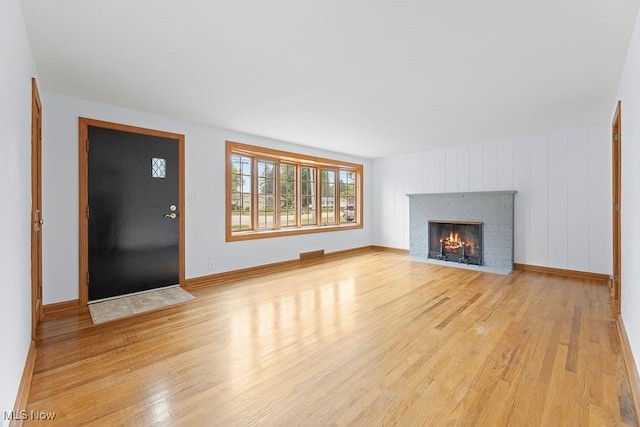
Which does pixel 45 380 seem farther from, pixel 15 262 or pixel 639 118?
pixel 639 118

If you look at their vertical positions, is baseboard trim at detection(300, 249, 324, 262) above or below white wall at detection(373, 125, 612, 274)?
below

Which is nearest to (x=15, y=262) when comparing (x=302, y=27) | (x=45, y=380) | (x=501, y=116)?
(x=45, y=380)

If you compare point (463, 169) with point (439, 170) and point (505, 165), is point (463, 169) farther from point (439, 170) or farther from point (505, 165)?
point (505, 165)

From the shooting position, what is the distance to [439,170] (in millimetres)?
6277

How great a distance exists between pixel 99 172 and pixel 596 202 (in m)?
6.92

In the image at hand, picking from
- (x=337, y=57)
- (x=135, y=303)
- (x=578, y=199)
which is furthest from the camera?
(x=578, y=199)

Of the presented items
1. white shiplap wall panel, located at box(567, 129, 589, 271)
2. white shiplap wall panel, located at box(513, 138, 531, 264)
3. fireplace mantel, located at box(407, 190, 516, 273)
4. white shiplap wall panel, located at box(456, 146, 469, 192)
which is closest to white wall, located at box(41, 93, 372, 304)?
fireplace mantel, located at box(407, 190, 516, 273)

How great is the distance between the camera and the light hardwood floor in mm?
1676

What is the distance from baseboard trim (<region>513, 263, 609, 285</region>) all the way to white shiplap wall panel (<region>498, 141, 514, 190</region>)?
1.41m

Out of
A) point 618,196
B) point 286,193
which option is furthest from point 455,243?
point 286,193

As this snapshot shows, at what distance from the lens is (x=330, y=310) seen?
129 inches

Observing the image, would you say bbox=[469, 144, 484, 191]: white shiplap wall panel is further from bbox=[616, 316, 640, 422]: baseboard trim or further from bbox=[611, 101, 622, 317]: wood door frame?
bbox=[616, 316, 640, 422]: baseboard trim

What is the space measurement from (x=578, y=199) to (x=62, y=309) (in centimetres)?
714

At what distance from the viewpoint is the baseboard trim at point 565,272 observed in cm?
446
